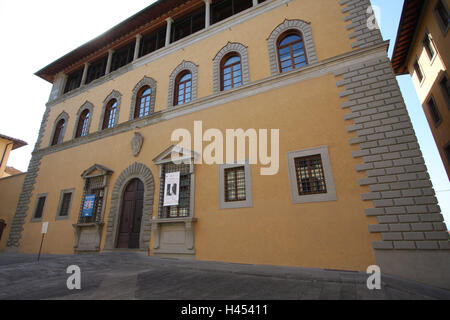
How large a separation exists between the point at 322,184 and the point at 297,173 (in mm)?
825

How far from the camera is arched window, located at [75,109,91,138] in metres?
14.0

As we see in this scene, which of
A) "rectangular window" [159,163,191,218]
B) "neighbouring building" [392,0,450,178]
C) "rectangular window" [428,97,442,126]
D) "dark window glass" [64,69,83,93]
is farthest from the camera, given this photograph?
"dark window glass" [64,69,83,93]

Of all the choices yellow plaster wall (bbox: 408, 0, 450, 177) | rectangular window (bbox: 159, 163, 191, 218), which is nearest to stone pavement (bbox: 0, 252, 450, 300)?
rectangular window (bbox: 159, 163, 191, 218)

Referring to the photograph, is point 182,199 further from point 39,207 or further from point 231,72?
point 39,207

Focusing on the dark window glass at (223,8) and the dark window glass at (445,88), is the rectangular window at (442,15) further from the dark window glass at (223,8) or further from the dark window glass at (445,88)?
the dark window glass at (223,8)

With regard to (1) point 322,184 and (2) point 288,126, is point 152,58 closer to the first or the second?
(2) point 288,126

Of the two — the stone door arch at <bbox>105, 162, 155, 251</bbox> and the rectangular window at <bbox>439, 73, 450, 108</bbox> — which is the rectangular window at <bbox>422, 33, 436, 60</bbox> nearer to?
the rectangular window at <bbox>439, 73, 450, 108</bbox>

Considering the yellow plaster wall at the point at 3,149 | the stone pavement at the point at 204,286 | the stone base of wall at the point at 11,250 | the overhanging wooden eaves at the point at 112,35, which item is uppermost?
the overhanging wooden eaves at the point at 112,35

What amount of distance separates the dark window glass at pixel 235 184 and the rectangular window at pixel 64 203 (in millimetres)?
9181

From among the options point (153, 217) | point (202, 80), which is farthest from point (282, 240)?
point (202, 80)

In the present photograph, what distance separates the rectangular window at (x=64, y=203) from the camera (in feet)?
39.3

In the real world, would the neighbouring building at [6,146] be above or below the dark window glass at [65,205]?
above

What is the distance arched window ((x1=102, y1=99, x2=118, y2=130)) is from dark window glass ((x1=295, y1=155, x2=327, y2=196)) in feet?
35.1

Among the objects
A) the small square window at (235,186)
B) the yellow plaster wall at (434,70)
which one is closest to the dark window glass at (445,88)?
the yellow plaster wall at (434,70)
